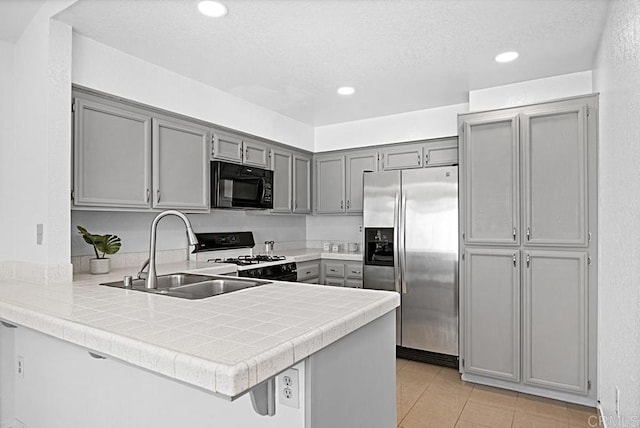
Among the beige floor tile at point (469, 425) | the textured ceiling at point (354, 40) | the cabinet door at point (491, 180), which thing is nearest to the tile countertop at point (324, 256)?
the cabinet door at point (491, 180)

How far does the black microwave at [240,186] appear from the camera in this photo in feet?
10.9

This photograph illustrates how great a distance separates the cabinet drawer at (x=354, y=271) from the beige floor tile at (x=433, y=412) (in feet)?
4.62

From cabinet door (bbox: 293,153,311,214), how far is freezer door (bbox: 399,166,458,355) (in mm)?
1335

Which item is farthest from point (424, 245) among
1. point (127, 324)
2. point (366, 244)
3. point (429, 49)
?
point (127, 324)

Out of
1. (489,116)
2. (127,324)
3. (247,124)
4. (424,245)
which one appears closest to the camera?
(127,324)

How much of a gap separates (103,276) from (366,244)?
234cm

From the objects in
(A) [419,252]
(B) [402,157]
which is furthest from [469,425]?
(B) [402,157]

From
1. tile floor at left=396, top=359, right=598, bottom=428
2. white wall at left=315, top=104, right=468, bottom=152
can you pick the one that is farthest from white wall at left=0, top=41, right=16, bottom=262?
white wall at left=315, top=104, right=468, bottom=152

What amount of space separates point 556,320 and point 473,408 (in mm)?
884

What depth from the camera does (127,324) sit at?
4.22 ft

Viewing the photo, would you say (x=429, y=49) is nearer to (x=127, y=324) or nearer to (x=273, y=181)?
(x=273, y=181)

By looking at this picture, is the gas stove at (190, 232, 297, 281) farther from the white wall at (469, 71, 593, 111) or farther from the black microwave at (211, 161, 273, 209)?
the white wall at (469, 71, 593, 111)

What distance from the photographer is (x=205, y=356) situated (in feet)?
3.25

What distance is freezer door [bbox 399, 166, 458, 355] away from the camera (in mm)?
3352
